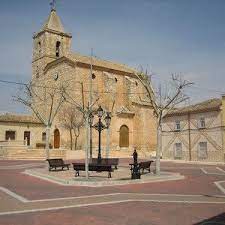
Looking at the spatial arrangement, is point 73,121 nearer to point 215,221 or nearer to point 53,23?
point 53,23

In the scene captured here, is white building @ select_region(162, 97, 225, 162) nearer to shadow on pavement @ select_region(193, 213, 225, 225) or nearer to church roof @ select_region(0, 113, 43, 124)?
church roof @ select_region(0, 113, 43, 124)

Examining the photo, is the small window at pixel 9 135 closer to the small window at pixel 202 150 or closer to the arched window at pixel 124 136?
the arched window at pixel 124 136

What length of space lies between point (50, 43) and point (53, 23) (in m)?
3.15

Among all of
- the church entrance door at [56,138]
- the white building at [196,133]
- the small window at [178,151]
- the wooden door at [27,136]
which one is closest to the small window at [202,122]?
the white building at [196,133]

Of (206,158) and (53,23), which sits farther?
(53,23)

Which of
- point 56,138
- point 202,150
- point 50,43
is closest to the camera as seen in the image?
point 202,150

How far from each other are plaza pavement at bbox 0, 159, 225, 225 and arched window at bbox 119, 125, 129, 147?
27.2 m

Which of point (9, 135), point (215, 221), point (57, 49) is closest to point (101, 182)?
point (215, 221)

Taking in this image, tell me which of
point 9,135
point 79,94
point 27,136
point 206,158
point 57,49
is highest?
point 57,49

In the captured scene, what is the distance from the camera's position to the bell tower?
137 ft

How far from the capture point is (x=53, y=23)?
4278cm

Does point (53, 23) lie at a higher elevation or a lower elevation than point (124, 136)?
higher

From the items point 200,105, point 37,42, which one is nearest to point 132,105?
point 200,105

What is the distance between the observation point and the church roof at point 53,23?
4200 cm
